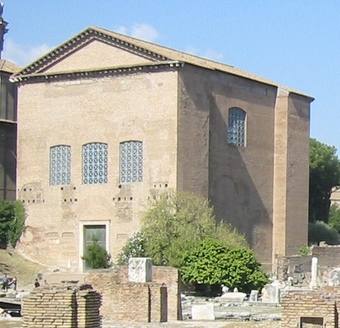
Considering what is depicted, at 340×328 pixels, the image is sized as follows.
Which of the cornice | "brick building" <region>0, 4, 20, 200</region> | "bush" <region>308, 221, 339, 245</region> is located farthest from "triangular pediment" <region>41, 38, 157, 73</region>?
"bush" <region>308, 221, 339, 245</region>

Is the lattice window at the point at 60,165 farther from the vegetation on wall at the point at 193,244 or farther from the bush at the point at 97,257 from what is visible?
the vegetation on wall at the point at 193,244

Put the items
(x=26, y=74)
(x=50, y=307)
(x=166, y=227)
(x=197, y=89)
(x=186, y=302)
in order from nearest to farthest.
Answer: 1. (x=50, y=307)
2. (x=186, y=302)
3. (x=166, y=227)
4. (x=197, y=89)
5. (x=26, y=74)

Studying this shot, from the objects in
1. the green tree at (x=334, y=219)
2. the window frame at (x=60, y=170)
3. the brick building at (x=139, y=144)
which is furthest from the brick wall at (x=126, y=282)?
the green tree at (x=334, y=219)

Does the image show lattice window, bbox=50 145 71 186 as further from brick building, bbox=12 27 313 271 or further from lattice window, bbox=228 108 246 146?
lattice window, bbox=228 108 246 146

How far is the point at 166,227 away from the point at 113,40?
855cm

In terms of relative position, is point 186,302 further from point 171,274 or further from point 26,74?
point 26,74

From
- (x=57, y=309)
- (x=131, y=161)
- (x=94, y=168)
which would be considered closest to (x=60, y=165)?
(x=94, y=168)

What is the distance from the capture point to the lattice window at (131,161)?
41.1m

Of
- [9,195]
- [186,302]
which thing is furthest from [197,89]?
[186,302]

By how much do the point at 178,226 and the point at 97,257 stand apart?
13.1ft

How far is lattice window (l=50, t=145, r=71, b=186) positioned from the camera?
141ft

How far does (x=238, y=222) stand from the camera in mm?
43312

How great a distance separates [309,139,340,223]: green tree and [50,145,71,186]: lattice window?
833 inches

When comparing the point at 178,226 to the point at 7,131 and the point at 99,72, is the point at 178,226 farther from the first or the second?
the point at 7,131
